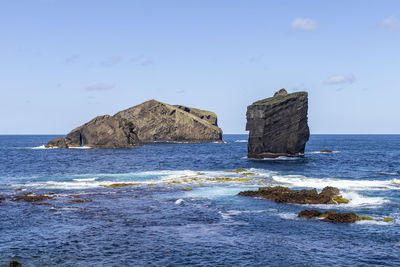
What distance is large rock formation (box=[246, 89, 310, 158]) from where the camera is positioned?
94.2 meters

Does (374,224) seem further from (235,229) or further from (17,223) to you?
(17,223)

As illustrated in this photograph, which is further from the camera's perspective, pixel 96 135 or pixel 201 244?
pixel 96 135

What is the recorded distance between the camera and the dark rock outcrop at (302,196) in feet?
130

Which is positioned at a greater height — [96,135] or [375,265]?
[96,135]

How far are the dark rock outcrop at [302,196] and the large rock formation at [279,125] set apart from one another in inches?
2019

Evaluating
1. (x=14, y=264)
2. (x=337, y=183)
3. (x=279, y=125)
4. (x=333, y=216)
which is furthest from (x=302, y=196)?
(x=279, y=125)

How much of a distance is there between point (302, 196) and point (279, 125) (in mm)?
55356

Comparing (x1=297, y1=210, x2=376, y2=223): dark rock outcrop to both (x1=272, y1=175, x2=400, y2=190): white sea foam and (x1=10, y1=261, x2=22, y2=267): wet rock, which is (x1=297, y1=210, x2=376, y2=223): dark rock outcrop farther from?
(x1=10, y1=261, x2=22, y2=267): wet rock

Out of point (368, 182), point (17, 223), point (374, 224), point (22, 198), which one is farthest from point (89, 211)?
point (368, 182)

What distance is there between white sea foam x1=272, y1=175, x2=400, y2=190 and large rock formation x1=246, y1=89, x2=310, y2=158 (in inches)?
1375

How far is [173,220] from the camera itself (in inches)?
1287

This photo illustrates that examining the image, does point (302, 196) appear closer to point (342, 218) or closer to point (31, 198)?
point (342, 218)

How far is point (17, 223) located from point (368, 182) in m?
45.5

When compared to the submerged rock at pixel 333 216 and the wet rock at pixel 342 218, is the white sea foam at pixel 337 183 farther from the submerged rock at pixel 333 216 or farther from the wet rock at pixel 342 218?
the wet rock at pixel 342 218
